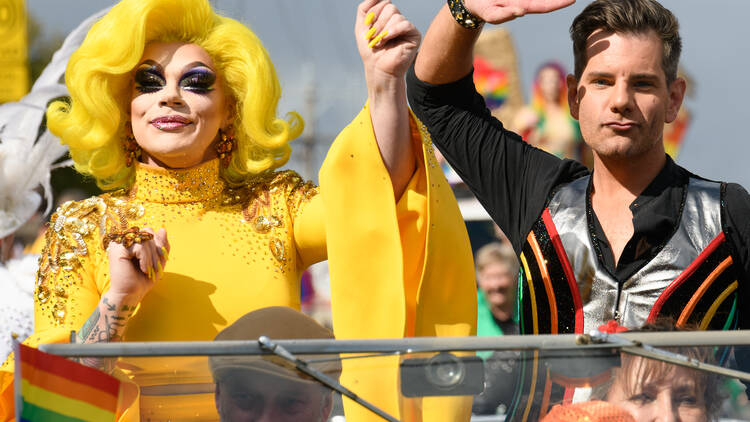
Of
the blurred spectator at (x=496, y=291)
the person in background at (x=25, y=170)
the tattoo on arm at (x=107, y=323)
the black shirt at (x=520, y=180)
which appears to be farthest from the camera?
the blurred spectator at (x=496, y=291)

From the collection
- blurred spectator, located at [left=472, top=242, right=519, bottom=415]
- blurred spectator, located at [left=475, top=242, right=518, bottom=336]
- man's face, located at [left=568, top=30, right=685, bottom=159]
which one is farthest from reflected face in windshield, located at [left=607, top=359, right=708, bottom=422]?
blurred spectator, located at [left=475, top=242, right=518, bottom=336]

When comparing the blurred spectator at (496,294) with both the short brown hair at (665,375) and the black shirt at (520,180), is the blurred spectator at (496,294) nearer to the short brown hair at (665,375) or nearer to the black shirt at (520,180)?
the black shirt at (520,180)

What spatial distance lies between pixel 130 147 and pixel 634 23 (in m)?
1.20

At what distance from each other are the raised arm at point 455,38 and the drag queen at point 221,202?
0.20m

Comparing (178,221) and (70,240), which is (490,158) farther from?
(70,240)

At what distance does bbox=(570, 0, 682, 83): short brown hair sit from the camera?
2021mm

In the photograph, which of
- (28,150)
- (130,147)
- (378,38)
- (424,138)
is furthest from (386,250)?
(28,150)

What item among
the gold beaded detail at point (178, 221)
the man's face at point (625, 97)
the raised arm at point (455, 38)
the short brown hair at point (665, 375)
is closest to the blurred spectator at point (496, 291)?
the gold beaded detail at point (178, 221)

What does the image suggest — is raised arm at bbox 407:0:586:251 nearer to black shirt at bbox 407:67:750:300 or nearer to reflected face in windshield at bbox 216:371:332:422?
black shirt at bbox 407:67:750:300

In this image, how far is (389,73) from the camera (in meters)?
1.87

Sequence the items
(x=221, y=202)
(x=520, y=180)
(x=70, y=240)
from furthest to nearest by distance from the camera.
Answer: (x=221, y=202) → (x=70, y=240) → (x=520, y=180)

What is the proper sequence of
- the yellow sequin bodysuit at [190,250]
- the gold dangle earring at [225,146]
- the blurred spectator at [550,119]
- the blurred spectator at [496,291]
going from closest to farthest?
the yellow sequin bodysuit at [190,250] < the gold dangle earring at [225,146] < the blurred spectator at [496,291] < the blurred spectator at [550,119]

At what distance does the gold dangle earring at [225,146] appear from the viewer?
2.46m

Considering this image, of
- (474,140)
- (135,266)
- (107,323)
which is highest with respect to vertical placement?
(474,140)
